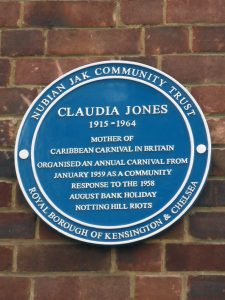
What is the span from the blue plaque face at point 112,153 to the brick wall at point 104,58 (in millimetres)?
59

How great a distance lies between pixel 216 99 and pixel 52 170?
67 centimetres

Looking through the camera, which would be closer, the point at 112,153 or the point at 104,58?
the point at 112,153

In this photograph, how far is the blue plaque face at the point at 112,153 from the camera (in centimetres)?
275

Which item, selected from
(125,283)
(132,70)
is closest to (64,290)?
(125,283)

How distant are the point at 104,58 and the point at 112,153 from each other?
1.29 ft

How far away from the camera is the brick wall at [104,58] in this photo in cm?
273

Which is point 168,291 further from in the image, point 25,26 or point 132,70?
point 25,26

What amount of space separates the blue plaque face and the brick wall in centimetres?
Answer: 6

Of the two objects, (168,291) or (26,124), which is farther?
(26,124)

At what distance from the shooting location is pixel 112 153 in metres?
Answer: 2.82

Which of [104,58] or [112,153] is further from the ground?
[104,58]

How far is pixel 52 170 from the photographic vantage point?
283 centimetres

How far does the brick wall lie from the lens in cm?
273

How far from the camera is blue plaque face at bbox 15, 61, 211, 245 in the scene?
2.75 meters
